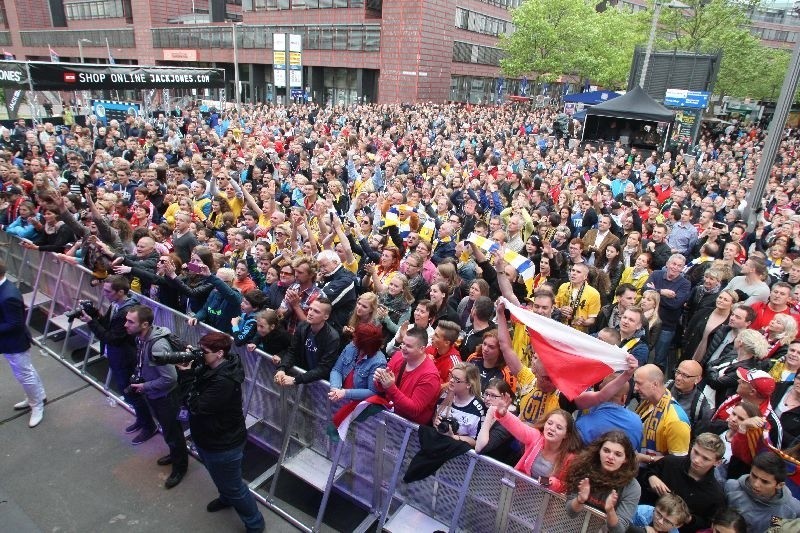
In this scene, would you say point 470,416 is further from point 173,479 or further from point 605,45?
point 605,45

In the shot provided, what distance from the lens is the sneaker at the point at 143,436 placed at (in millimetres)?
5391

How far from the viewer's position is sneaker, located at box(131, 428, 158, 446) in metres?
5.39

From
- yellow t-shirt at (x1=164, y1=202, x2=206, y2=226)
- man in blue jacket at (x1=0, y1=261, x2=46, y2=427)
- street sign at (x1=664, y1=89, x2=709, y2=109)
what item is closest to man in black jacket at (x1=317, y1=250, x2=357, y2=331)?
man in blue jacket at (x1=0, y1=261, x2=46, y2=427)

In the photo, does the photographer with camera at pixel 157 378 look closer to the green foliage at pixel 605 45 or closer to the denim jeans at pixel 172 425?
the denim jeans at pixel 172 425

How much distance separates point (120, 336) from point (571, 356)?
14.0ft

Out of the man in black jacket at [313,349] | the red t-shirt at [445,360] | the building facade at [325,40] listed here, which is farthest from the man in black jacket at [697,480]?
the building facade at [325,40]

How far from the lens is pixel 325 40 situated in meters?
44.5

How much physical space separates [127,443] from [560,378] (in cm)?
454

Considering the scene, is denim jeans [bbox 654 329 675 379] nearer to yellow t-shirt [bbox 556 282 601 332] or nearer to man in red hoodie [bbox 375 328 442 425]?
yellow t-shirt [bbox 556 282 601 332]

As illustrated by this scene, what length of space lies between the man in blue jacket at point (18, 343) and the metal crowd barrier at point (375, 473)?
728mm

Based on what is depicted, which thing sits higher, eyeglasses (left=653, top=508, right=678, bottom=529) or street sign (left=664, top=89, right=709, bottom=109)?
street sign (left=664, top=89, right=709, bottom=109)

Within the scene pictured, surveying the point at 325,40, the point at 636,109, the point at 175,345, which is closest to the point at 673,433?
the point at 175,345

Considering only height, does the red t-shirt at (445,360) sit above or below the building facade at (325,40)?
below

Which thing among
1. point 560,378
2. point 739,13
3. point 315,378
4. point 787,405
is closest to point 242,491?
point 315,378
